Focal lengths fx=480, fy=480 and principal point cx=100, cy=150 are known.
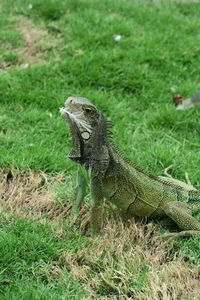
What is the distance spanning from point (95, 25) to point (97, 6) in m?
0.87

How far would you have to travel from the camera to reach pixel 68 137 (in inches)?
212

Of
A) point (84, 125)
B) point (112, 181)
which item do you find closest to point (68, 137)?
point (112, 181)

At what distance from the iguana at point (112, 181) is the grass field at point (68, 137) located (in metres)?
0.16

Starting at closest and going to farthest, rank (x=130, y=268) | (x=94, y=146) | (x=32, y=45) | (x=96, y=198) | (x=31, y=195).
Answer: (x=130, y=268), (x=94, y=146), (x=96, y=198), (x=31, y=195), (x=32, y=45)

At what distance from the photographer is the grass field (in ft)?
11.3

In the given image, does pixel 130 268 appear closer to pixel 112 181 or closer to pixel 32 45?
pixel 112 181

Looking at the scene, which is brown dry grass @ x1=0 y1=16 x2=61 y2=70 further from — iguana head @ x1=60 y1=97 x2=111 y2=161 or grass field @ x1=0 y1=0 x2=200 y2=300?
iguana head @ x1=60 y1=97 x2=111 y2=161

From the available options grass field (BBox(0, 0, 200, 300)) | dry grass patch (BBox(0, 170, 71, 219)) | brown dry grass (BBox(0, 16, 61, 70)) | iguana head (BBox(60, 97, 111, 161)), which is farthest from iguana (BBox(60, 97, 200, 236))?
brown dry grass (BBox(0, 16, 61, 70))

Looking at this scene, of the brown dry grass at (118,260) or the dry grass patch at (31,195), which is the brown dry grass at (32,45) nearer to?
the dry grass patch at (31,195)

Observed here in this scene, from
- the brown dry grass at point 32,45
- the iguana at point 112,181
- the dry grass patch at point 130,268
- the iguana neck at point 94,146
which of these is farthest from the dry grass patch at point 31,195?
the brown dry grass at point 32,45

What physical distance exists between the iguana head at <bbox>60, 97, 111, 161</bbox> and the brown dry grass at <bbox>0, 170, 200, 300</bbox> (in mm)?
712

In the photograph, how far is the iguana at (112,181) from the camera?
3577 millimetres

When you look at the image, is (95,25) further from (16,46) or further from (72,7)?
(16,46)

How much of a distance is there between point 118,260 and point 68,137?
2.12m
